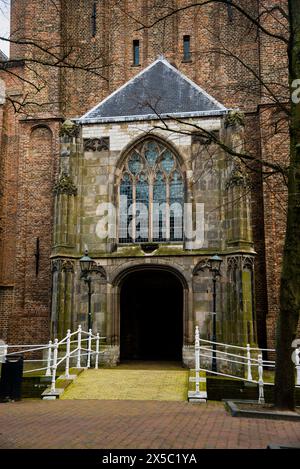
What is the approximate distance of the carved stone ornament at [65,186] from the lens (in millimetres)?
19156

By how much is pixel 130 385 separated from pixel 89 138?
9954mm

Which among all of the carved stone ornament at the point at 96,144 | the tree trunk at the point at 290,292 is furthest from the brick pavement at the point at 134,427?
the carved stone ornament at the point at 96,144

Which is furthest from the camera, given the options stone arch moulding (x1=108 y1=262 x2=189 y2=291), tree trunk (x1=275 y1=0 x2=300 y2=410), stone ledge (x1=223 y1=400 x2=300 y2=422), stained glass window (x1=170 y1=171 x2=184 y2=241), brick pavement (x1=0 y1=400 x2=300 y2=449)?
stained glass window (x1=170 y1=171 x2=184 y2=241)

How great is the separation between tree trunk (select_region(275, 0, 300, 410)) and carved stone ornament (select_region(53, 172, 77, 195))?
10531 mm

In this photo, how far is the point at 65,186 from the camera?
1917 centimetres

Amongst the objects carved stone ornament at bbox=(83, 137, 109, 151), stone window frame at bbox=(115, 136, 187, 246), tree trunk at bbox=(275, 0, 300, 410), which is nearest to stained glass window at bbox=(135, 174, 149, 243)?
stone window frame at bbox=(115, 136, 187, 246)

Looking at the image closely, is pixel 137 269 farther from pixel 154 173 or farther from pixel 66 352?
pixel 66 352

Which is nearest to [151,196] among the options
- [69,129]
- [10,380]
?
[69,129]

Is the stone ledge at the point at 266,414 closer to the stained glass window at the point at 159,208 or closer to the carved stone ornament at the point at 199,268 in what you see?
the carved stone ornament at the point at 199,268

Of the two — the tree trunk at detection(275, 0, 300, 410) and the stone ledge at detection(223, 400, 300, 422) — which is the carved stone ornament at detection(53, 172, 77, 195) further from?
the stone ledge at detection(223, 400, 300, 422)

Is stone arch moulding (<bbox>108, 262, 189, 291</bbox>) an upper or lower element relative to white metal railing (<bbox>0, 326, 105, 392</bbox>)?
upper

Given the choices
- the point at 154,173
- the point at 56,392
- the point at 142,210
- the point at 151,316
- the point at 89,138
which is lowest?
the point at 56,392

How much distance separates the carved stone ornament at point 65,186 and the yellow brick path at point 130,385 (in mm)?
6796

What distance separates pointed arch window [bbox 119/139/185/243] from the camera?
19170 mm
